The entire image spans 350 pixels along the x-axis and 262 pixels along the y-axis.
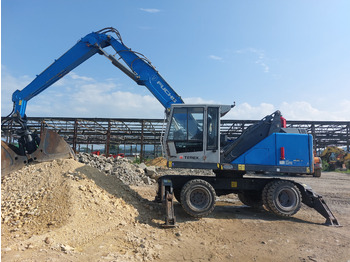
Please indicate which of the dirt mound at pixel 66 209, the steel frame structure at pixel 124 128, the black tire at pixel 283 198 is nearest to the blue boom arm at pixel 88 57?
the dirt mound at pixel 66 209

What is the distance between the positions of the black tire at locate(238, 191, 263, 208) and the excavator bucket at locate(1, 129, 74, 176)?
19.4ft

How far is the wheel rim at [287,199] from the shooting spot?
7238mm

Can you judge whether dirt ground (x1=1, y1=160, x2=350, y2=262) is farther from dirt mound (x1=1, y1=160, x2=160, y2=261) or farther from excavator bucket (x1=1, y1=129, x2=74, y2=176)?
excavator bucket (x1=1, y1=129, x2=74, y2=176)

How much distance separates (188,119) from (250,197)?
3731mm

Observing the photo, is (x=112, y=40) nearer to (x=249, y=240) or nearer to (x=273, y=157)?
(x=273, y=157)

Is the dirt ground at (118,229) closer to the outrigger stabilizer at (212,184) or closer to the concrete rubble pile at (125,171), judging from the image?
the outrigger stabilizer at (212,184)

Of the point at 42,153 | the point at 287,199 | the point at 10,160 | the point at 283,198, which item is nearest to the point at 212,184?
the point at 283,198

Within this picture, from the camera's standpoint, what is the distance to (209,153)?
696 cm

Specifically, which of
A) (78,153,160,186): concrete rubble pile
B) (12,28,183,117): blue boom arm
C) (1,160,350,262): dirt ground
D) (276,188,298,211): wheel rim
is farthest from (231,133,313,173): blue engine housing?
(78,153,160,186): concrete rubble pile

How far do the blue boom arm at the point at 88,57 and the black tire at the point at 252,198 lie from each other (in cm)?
417

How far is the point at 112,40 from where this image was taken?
841cm

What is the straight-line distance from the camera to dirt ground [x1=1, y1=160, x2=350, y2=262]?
14.8 feet

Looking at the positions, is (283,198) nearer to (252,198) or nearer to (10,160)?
(252,198)

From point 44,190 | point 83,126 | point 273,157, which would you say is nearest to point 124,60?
point 44,190
